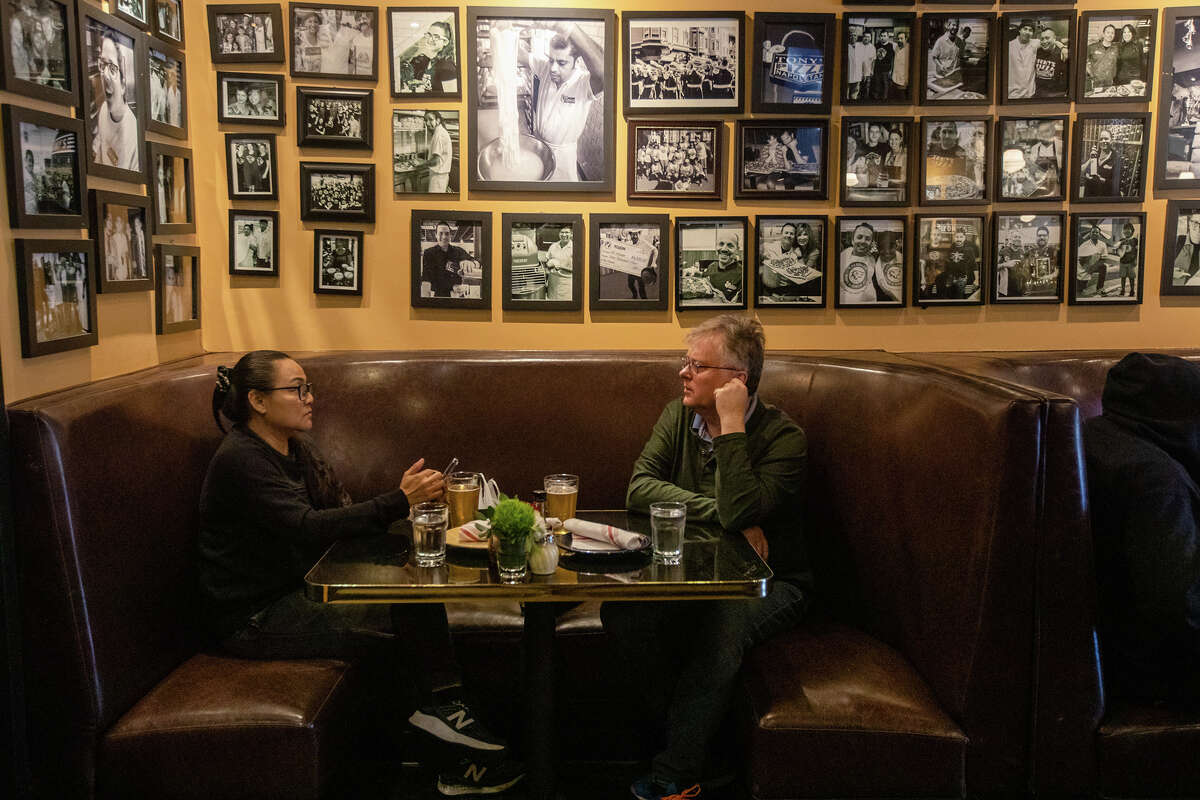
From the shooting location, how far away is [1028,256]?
3.78 metres

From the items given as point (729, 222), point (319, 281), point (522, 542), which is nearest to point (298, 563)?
point (522, 542)

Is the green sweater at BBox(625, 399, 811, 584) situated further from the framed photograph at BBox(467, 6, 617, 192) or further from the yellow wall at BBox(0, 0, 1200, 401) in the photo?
the framed photograph at BBox(467, 6, 617, 192)

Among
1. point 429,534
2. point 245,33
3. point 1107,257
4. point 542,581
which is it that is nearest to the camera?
point 542,581

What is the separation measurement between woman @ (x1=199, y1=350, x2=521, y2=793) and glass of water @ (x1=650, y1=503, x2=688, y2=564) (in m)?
0.71

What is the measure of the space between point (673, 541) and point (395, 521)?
2.91ft

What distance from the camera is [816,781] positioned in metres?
2.29

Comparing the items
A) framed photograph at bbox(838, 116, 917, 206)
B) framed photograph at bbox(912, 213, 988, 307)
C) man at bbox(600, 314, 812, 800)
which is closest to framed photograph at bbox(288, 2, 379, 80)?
man at bbox(600, 314, 812, 800)

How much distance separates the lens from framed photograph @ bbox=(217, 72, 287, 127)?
3.60m

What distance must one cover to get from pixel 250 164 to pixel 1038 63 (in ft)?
10.1

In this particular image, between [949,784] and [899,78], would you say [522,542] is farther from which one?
[899,78]

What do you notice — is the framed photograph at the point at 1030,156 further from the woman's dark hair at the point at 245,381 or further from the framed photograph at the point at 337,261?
the woman's dark hair at the point at 245,381

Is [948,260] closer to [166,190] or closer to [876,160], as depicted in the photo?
[876,160]

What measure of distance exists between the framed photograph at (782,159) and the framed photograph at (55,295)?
230 cm

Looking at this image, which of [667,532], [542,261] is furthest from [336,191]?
[667,532]
